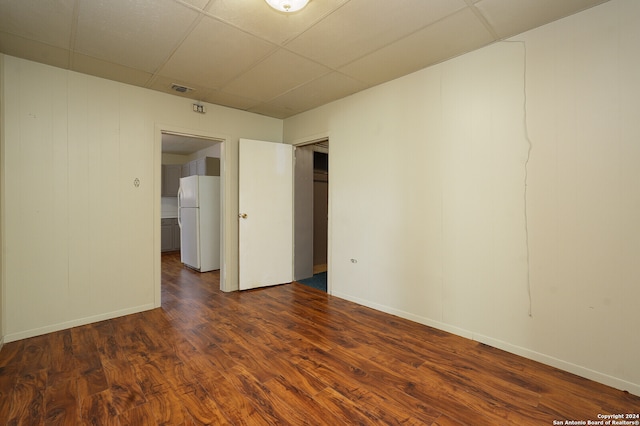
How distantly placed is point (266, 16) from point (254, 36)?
0.94ft

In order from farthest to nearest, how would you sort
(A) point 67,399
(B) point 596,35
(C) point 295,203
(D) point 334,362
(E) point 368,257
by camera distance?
(C) point 295,203
(E) point 368,257
(D) point 334,362
(B) point 596,35
(A) point 67,399

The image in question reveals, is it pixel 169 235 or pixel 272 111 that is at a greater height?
pixel 272 111

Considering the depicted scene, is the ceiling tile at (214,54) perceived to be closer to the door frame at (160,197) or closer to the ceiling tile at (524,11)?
the door frame at (160,197)

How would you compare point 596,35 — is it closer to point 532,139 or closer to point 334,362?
point 532,139

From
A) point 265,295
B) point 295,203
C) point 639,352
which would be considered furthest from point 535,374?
point 295,203

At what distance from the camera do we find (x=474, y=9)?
6.45 ft

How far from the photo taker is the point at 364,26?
7.06 ft

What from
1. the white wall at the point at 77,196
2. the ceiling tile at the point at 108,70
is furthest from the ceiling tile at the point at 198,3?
the white wall at the point at 77,196

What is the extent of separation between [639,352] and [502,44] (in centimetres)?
230

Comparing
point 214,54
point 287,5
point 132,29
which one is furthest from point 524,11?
point 132,29

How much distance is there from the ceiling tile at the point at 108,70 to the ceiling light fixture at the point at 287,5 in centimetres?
177

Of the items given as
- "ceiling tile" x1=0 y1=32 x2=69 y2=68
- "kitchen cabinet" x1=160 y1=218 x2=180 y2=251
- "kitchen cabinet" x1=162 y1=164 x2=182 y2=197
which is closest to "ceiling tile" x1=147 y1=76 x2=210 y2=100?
"ceiling tile" x1=0 y1=32 x2=69 y2=68

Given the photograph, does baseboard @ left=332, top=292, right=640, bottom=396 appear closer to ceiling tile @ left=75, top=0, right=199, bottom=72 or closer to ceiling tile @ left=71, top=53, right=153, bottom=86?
ceiling tile @ left=75, top=0, right=199, bottom=72

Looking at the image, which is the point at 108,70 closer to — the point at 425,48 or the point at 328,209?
the point at 328,209
